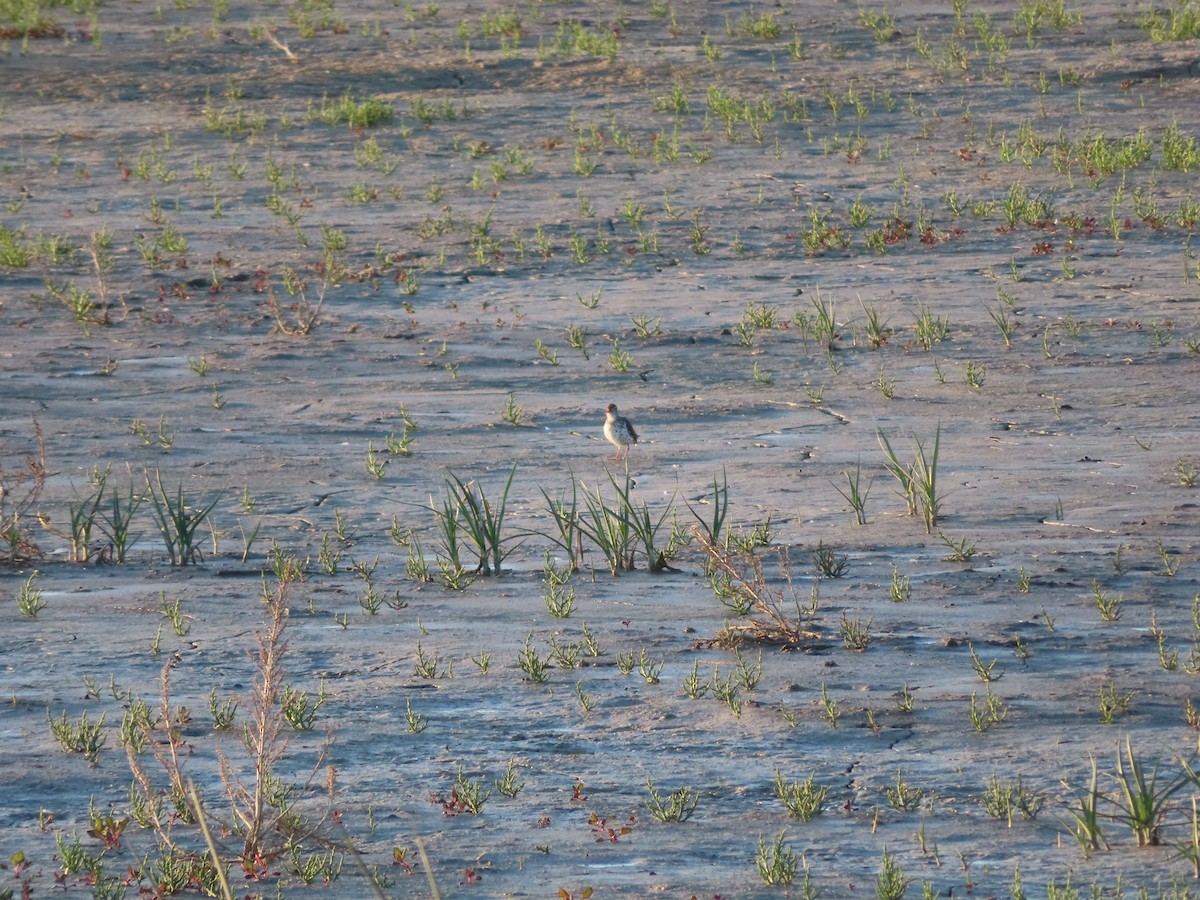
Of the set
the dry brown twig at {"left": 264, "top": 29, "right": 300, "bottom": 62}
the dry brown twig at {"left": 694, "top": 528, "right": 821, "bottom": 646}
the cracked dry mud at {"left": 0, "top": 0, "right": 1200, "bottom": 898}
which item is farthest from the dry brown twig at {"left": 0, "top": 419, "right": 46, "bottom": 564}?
the dry brown twig at {"left": 264, "top": 29, "right": 300, "bottom": 62}

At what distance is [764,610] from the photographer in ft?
19.4

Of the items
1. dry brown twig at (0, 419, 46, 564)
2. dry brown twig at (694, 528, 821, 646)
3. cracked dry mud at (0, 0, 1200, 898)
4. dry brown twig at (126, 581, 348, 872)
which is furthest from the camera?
dry brown twig at (0, 419, 46, 564)

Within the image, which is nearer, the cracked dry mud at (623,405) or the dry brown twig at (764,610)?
the cracked dry mud at (623,405)

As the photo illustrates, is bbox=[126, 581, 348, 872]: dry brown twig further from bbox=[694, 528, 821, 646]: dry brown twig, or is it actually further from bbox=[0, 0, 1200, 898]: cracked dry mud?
bbox=[694, 528, 821, 646]: dry brown twig

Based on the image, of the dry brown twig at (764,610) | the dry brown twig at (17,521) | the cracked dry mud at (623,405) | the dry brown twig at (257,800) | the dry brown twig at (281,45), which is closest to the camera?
the dry brown twig at (257,800)

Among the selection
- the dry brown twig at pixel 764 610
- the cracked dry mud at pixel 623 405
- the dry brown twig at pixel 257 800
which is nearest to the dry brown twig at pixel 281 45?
the cracked dry mud at pixel 623 405

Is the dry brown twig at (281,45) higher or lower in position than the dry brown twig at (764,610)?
higher

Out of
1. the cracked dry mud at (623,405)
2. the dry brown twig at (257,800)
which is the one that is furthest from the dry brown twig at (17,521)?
the dry brown twig at (257,800)

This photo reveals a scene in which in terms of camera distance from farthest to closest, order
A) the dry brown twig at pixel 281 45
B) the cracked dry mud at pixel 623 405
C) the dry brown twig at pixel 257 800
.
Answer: the dry brown twig at pixel 281 45, the cracked dry mud at pixel 623 405, the dry brown twig at pixel 257 800

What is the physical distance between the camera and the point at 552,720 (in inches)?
212

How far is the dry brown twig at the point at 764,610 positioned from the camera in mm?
5949

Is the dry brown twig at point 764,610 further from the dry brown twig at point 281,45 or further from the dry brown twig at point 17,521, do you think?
the dry brown twig at point 281,45

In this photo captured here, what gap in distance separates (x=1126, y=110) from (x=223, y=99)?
9.65m

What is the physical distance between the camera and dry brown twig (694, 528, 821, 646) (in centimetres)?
595
